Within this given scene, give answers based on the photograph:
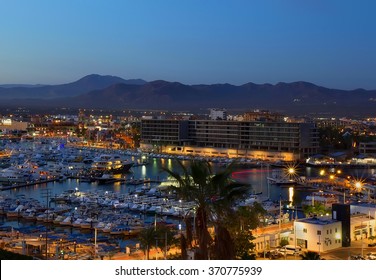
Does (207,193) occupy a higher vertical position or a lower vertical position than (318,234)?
higher

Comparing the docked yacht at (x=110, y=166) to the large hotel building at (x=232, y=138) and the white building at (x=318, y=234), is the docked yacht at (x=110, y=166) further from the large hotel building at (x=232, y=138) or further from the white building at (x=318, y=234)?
the white building at (x=318, y=234)

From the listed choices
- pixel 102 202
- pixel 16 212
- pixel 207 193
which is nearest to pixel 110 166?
pixel 102 202

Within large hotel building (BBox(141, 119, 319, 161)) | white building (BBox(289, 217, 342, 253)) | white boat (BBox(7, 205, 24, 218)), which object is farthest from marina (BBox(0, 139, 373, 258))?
large hotel building (BBox(141, 119, 319, 161))

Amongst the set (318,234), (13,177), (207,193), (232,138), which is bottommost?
(13,177)

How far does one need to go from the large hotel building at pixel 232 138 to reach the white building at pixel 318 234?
19.9 metres

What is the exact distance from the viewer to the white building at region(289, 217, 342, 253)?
752cm

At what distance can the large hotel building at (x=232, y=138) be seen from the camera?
1121 inches

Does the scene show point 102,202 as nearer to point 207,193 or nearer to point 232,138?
point 207,193

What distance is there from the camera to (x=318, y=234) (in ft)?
24.7

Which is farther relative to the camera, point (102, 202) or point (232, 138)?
point (232, 138)

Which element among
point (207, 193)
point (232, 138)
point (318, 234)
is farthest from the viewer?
point (232, 138)

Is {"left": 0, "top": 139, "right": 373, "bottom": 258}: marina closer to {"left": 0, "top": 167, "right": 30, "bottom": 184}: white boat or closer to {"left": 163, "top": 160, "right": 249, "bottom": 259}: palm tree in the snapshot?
{"left": 0, "top": 167, "right": 30, "bottom": 184}: white boat

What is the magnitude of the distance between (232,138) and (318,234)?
2426 centimetres

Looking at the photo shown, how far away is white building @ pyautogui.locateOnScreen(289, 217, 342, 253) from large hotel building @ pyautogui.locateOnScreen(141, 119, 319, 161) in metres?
19.9
